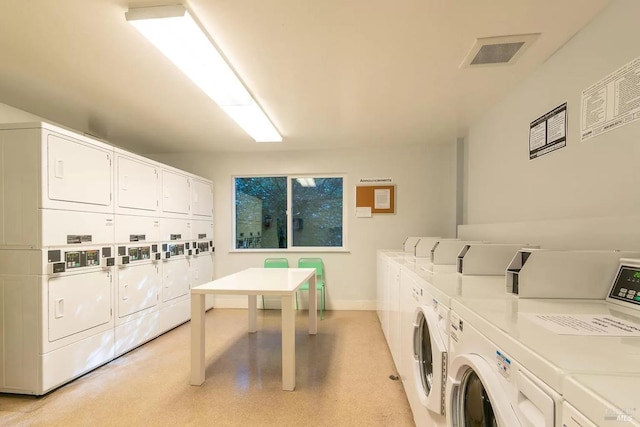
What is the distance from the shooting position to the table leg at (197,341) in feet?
7.36

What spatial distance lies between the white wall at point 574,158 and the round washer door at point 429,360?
3.33ft

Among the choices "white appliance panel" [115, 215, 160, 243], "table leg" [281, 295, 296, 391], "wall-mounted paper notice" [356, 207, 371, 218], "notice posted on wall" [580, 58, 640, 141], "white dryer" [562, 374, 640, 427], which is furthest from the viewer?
"wall-mounted paper notice" [356, 207, 371, 218]

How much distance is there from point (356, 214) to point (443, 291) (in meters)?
2.96

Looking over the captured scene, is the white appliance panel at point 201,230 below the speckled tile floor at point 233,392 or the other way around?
the other way around


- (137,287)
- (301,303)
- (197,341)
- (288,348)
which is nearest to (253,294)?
(288,348)

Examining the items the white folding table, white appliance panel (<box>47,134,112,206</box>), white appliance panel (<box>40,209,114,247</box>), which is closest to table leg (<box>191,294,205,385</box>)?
the white folding table

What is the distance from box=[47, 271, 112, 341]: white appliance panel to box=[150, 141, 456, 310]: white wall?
6.62 feet

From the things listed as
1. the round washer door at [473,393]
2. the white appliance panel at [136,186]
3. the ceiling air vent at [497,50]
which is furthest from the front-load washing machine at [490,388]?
the white appliance panel at [136,186]

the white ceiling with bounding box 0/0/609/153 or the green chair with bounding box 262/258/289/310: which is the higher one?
the white ceiling with bounding box 0/0/609/153

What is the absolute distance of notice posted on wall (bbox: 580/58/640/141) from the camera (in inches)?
53.7

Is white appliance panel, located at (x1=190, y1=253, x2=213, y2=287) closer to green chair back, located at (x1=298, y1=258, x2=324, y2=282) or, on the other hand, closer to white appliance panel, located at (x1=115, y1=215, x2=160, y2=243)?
white appliance panel, located at (x1=115, y1=215, x2=160, y2=243)

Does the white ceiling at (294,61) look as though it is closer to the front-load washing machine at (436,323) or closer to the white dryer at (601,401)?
the front-load washing machine at (436,323)

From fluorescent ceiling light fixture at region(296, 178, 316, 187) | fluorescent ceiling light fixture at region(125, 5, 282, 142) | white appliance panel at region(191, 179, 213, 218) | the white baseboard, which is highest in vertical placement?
fluorescent ceiling light fixture at region(125, 5, 282, 142)

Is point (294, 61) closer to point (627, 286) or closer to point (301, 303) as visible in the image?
point (627, 286)
